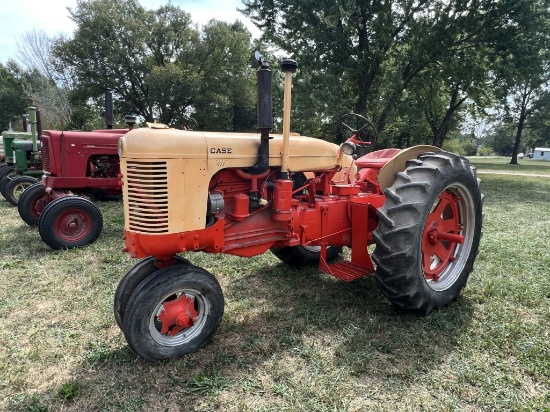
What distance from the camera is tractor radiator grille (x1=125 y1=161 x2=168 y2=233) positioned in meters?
2.30

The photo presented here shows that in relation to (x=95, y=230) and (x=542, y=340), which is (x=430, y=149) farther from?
(x=95, y=230)

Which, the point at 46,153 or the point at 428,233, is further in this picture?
the point at 46,153

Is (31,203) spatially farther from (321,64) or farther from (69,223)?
(321,64)

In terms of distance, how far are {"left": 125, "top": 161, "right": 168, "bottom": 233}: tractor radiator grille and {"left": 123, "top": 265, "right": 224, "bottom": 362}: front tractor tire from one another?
0.32m

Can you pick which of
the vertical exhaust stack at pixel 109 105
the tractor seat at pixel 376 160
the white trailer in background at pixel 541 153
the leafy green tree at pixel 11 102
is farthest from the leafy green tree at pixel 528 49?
the white trailer in background at pixel 541 153

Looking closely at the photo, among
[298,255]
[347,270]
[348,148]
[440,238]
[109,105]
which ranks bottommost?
[298,255]

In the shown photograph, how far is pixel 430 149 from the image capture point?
11.7 ft

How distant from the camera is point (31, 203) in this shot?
625cm

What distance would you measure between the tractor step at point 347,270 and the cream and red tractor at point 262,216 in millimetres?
17

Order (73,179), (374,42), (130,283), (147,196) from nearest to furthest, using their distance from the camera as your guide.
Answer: (147,196), (130,283), (73,179), (374,42)

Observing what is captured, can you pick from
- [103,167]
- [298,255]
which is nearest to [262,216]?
[298,255]

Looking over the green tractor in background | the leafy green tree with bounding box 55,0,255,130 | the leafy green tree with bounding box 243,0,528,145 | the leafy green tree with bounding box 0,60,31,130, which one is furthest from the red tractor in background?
the leafy green tree with bounding box 0,60,31,130

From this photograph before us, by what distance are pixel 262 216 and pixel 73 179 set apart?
4497 mm

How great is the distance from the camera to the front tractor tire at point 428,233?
110 inches
